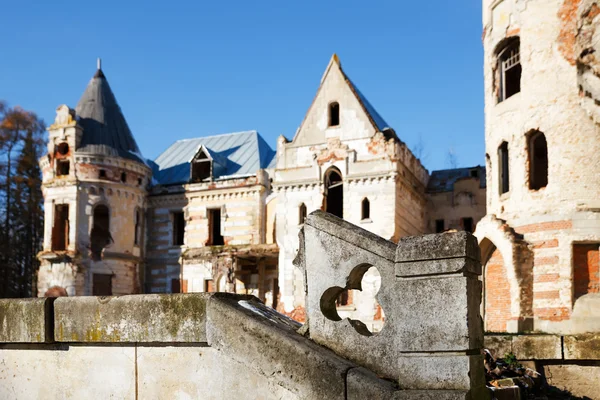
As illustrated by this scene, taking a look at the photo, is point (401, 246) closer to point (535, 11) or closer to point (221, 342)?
point (221, 342)

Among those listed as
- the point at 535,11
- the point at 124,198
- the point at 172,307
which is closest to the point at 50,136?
the point at 124,198

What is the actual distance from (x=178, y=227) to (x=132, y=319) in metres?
31.3

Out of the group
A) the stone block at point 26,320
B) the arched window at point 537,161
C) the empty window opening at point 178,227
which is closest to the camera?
the stone block at point 26,320

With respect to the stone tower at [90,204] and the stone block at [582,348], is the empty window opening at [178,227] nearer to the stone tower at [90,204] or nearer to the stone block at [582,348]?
the stone tower at [90,204]

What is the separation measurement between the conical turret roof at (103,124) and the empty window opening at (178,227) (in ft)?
10.8

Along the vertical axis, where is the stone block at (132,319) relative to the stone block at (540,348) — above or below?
above

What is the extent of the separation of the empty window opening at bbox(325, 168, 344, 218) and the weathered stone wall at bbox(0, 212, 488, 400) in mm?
24553

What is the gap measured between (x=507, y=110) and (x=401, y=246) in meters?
15.0

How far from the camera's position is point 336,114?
30766mm

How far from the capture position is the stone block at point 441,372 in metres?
4.59

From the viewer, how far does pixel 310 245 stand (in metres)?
5.39

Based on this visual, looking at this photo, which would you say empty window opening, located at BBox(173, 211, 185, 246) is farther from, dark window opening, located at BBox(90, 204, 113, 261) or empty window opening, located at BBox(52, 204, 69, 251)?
empty window opening, located at BBox(52, 204, 69, 251)

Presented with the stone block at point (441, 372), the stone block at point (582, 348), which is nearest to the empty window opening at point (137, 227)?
the stone block at point (582, 348)

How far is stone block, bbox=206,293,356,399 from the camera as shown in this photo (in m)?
4.86
